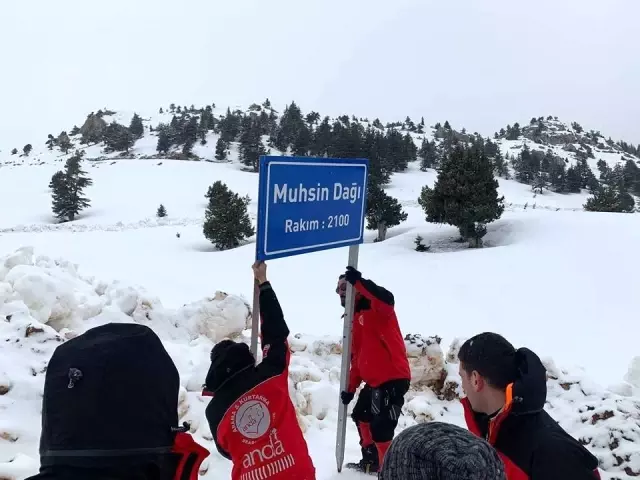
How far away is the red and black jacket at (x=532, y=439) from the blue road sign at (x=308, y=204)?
1390 millimetres

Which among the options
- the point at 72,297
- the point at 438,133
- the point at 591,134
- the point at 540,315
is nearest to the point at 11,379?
the point at 72,297

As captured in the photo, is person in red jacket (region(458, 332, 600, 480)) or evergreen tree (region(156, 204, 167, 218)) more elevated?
person in red jacket (region(458, 332, 600, 480))

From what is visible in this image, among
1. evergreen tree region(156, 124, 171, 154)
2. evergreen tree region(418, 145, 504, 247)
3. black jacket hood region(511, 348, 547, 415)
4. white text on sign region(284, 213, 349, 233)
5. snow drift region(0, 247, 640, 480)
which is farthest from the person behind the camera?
evergreen tree region(156, 124, 171, 154)

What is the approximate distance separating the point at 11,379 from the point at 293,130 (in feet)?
190

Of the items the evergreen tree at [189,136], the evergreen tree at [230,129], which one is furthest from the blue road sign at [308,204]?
Answer: the evergreen tree at [189,136]

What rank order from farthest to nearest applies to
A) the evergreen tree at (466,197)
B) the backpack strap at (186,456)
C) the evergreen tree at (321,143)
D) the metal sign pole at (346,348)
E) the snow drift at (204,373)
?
the evergreen tree at (321,143) < the evergreen tree at (466,197) < the metal sign pole at (346,348) < the snow drift at (204,373) < the backpack strap at (186,456)

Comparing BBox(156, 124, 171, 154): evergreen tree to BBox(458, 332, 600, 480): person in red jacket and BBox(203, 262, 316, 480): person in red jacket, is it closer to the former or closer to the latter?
BBox(203, 262, 316, 480): person in red jacket

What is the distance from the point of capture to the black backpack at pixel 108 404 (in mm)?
1028

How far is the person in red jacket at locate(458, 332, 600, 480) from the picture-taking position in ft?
5.48

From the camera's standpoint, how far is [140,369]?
1094 mm

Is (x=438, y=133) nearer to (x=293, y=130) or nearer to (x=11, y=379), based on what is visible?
(x=293, y=130)

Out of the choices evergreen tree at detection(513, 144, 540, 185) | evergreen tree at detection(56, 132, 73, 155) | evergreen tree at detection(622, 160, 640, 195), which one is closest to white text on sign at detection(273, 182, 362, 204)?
evergreen tree at detection(513, 144, 540, 185)

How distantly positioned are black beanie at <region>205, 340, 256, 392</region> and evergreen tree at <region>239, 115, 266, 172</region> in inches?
2004

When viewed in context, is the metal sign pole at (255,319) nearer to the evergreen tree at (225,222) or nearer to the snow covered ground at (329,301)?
the snow covered ground at (329,301)
